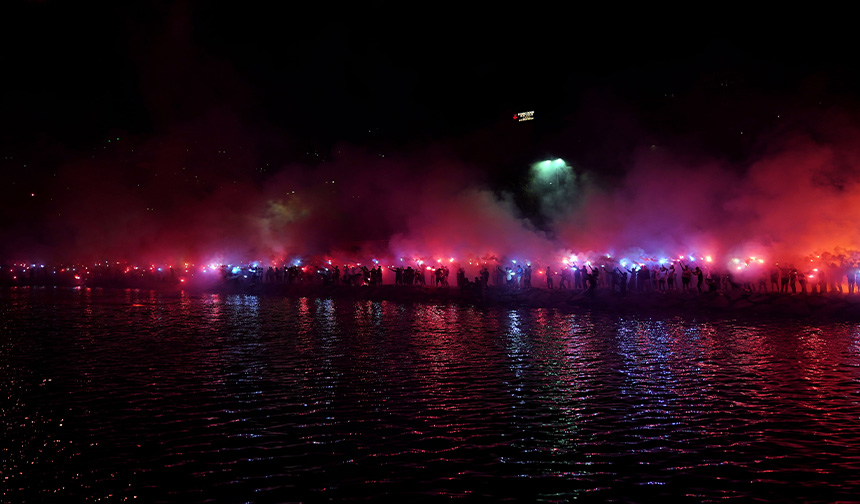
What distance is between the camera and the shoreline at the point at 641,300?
963 inches

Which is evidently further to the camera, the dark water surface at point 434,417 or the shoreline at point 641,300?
the shoreline at point 641,300

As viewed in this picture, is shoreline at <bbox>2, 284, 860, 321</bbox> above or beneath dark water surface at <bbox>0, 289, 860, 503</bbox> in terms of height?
above

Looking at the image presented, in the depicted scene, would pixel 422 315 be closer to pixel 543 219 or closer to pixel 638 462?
pixel 638 462

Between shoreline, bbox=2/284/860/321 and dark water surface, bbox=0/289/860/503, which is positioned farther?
shoreline, bbox=2/284/860/321

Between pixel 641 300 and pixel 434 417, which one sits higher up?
pixel 641 300

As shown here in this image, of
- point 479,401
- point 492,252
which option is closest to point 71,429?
point 479,401

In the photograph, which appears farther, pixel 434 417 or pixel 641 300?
pixel 641 300

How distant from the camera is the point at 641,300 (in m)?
29.1

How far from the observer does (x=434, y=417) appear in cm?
1038

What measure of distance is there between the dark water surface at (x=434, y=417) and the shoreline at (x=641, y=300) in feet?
17.0

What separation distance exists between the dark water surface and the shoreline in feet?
17.0

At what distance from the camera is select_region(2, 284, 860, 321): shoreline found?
963 inches

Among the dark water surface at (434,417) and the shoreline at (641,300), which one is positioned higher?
the shoreline at (641,300)

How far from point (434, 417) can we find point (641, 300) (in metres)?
21.0
